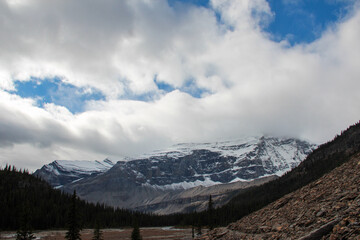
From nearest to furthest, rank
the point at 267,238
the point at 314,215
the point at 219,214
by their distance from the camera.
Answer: the point at 314,215 < the point at 267,238 < the point at 219,214

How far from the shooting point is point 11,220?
460ft

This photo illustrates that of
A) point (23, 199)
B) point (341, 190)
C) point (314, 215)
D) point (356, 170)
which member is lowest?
point (314, 215)

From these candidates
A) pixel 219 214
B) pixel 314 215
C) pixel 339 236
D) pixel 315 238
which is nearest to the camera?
pixel 339 236

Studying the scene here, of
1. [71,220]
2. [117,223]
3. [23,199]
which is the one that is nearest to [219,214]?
[117,223]

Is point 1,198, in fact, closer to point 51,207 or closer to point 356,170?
point 51,207

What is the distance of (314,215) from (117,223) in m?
178

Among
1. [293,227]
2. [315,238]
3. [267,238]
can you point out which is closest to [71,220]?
[267,238]

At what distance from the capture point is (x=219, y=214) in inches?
7431

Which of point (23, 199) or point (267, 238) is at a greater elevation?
point (23, 199)

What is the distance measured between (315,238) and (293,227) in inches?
270

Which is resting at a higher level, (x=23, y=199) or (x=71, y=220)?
(x=23, y=199)

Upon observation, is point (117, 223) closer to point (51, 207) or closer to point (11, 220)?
point (51, 207)

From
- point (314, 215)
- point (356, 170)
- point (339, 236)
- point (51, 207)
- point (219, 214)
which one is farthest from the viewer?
point (219, 214)

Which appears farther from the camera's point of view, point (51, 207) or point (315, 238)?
point (51, 207)
